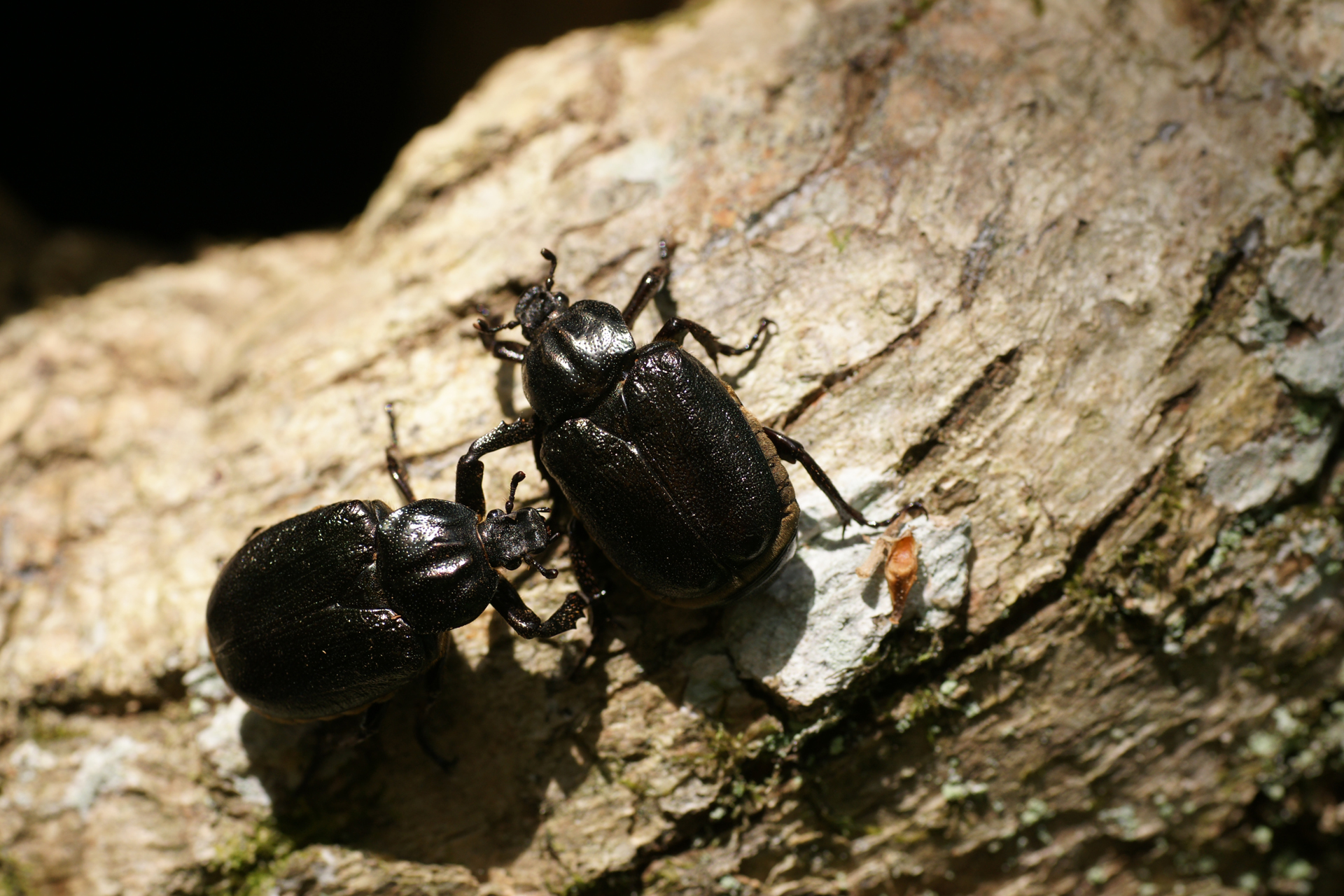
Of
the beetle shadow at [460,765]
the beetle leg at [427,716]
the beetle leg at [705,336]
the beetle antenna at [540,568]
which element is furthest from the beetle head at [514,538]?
the beetle leg at [705,336]

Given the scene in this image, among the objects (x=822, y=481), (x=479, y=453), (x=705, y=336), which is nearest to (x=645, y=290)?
(x=705, y=336)

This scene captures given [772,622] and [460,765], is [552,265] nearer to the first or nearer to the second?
[772,622]

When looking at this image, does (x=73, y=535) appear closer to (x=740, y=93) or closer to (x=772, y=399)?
(x=772, y=399)

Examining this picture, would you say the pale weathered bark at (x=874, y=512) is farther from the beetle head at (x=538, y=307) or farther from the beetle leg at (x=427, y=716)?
the beetle head at (x=538, y=307)

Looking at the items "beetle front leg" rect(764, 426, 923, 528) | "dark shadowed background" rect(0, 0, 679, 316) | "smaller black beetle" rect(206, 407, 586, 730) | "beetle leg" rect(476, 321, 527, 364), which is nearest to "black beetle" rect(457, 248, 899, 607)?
"beetle front leg" rect(764, 426, 923, 528)

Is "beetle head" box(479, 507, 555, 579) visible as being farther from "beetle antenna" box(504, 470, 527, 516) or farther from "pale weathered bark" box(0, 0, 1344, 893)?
"pale weathered bark" box(0, 0, 1344, 893)

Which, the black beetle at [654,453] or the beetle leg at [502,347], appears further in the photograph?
the beetle leg at [502,347]
